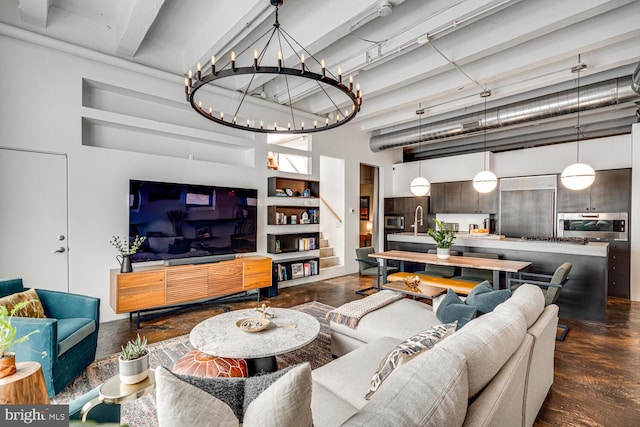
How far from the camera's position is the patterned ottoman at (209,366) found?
6.40 feet

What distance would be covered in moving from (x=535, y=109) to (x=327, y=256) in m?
4.61

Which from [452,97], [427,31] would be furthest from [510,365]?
[452,97]

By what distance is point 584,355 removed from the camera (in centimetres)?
303

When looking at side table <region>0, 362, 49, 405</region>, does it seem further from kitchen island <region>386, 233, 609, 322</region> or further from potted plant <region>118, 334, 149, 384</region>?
kitchen island <region>386, 233, 609, 322</region>

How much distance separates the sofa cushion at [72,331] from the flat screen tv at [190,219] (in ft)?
4.38

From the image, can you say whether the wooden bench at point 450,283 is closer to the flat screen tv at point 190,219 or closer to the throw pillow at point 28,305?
the flat screen tv at point 190,219

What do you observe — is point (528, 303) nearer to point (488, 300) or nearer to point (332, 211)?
point (488, 300)

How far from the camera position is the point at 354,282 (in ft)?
20.3

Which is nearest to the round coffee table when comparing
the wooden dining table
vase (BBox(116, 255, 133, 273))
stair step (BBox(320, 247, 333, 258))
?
vase (BBox(116, 255, 133, 273))

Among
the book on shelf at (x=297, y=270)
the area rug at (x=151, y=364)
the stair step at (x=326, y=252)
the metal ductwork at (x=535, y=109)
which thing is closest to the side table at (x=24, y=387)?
the area rug at (x=151, y=364)

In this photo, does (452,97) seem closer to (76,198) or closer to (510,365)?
(510,365)

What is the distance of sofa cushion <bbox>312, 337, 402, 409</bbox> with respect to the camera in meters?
1.62

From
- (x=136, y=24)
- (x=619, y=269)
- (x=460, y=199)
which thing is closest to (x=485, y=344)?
(x=136, y=24)

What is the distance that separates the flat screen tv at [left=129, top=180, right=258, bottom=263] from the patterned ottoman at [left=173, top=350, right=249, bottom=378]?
2.42m
